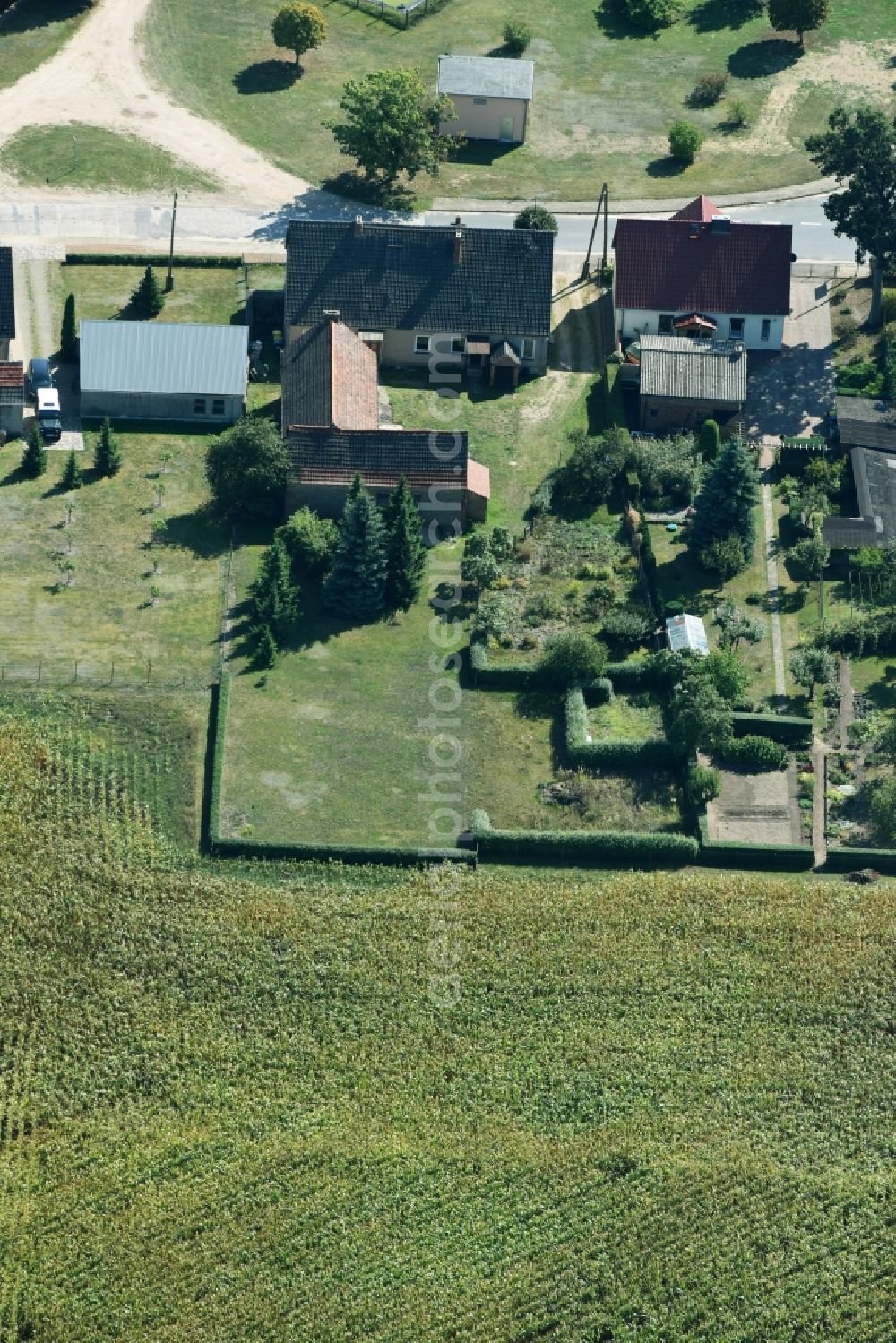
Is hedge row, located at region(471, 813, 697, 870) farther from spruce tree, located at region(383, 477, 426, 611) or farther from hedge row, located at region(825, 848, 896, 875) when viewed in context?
spruce tree, located at region(383, 477, 426, 611)

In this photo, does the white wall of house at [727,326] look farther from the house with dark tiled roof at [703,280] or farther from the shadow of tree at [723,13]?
the shadow of tree at [723,13]

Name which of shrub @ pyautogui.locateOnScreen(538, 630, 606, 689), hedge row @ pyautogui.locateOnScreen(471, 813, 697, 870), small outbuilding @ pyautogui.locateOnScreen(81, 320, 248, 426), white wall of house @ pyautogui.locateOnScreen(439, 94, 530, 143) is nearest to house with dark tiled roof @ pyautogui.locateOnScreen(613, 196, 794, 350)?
white wall of house @ pyautogui.locateOnScreen(439, 94, 530, 143)

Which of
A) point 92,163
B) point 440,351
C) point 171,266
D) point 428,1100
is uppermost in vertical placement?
point 92,163

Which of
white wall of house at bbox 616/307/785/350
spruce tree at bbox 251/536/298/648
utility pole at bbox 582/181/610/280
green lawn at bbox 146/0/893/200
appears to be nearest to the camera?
spruce tree at bbox 251/536/298/648

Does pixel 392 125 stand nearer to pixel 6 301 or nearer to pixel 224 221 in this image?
pixel 224 221

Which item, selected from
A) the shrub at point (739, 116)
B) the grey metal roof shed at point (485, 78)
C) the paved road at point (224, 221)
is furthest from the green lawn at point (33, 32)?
the shrub at point (739, 116)

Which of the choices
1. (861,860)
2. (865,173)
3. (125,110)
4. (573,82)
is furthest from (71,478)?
(573,82)
